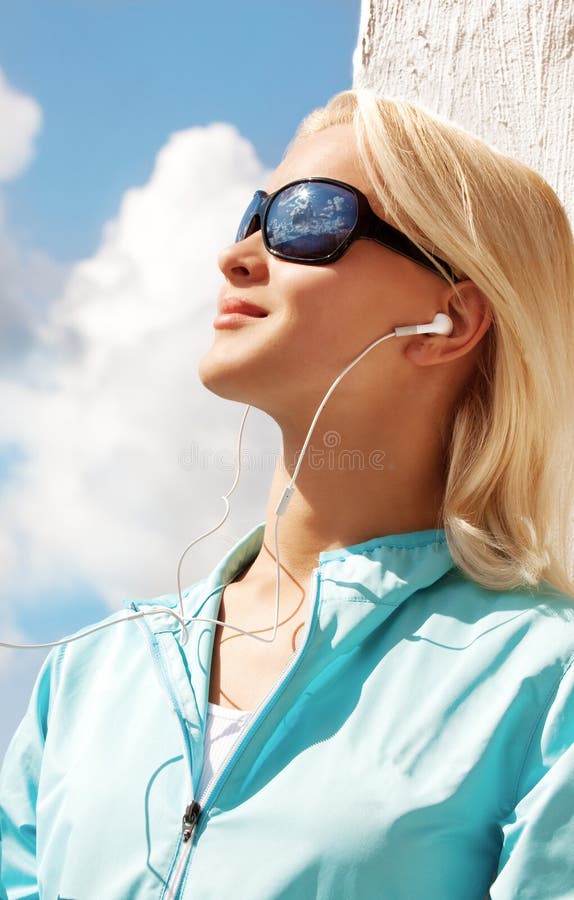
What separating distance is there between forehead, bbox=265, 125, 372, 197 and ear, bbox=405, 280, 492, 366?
0.33 metres

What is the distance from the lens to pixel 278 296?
7.61 feet

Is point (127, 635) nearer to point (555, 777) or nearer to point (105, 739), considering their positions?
point (105, 739)

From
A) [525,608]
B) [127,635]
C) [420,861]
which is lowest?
[420,861]

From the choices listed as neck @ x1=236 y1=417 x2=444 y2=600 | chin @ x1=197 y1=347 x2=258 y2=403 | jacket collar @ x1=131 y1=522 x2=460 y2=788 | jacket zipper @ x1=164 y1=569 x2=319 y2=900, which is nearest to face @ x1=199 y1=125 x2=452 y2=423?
chin @ x1=197 y1=347 x2=258 y2=403

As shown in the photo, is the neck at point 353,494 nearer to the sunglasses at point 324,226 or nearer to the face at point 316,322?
the face at point 316,322

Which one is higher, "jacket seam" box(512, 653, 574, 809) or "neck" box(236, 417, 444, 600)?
"neck" box(236, 417, 444, 600)

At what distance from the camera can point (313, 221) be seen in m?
2.33

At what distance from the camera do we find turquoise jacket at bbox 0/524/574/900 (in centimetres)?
178

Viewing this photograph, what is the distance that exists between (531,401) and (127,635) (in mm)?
1165

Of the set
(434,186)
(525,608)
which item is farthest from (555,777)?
(434,186)

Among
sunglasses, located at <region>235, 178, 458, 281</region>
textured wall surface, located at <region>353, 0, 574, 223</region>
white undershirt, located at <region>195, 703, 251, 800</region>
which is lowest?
white undershirt, located at <region>195, 703, 251, 800</region>

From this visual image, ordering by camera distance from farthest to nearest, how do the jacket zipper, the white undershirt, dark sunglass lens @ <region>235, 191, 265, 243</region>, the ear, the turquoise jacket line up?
dark sunglass lens @ <region>235, 191, 265, 243</region> → the ear → the white undershirt → the jacket zipper → the turquoise jacket

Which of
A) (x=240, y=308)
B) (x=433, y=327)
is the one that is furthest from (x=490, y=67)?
(x=240, y=308)

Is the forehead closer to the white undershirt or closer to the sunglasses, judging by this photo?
the sunglasses
